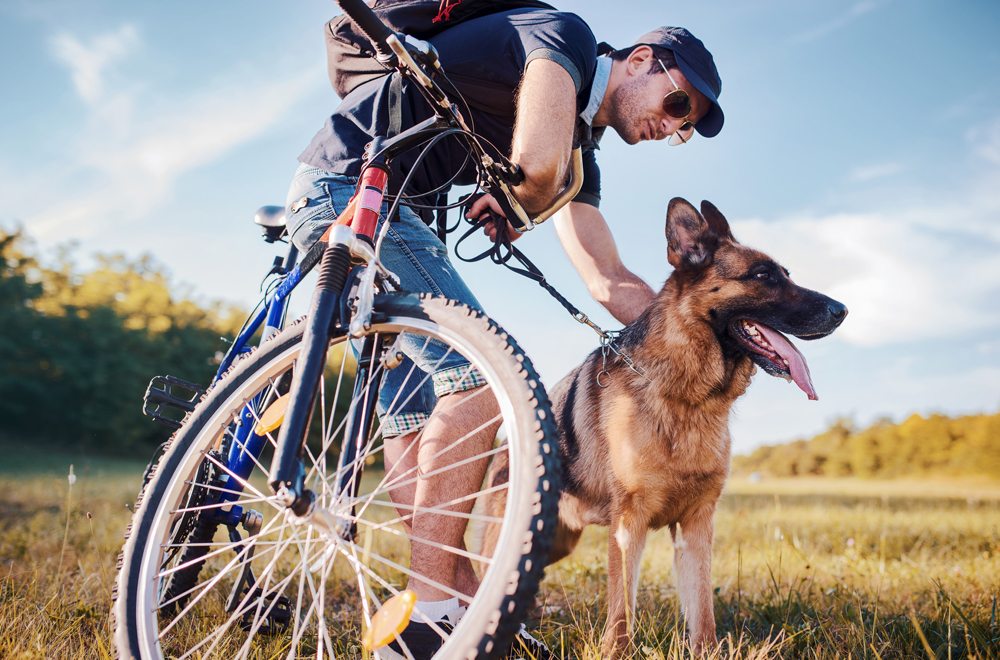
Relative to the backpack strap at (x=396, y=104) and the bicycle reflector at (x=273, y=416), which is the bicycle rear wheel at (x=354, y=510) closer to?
the bicycle reflector at (x=273, y=416)

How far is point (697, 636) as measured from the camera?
2502mm

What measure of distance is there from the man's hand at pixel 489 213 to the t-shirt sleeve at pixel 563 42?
64 centimetres

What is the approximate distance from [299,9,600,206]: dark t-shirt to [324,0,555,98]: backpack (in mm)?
64

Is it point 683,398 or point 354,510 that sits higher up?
point 683,398

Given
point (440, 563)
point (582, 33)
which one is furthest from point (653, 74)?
point (440, 563)

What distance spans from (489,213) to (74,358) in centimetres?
3151

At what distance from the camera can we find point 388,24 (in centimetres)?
218

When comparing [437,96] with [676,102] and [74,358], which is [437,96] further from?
[74,358]

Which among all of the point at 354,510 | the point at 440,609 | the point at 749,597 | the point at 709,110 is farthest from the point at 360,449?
the point at 749,597

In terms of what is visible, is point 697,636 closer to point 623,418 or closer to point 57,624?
point 623,418

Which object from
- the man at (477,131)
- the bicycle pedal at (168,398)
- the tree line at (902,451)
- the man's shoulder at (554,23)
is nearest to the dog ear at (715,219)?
the man at (477,131)

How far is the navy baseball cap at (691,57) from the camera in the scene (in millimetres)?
2520

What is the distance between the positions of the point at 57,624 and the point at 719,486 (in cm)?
271

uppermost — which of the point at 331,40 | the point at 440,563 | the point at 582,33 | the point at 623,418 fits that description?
the point at 331,40
